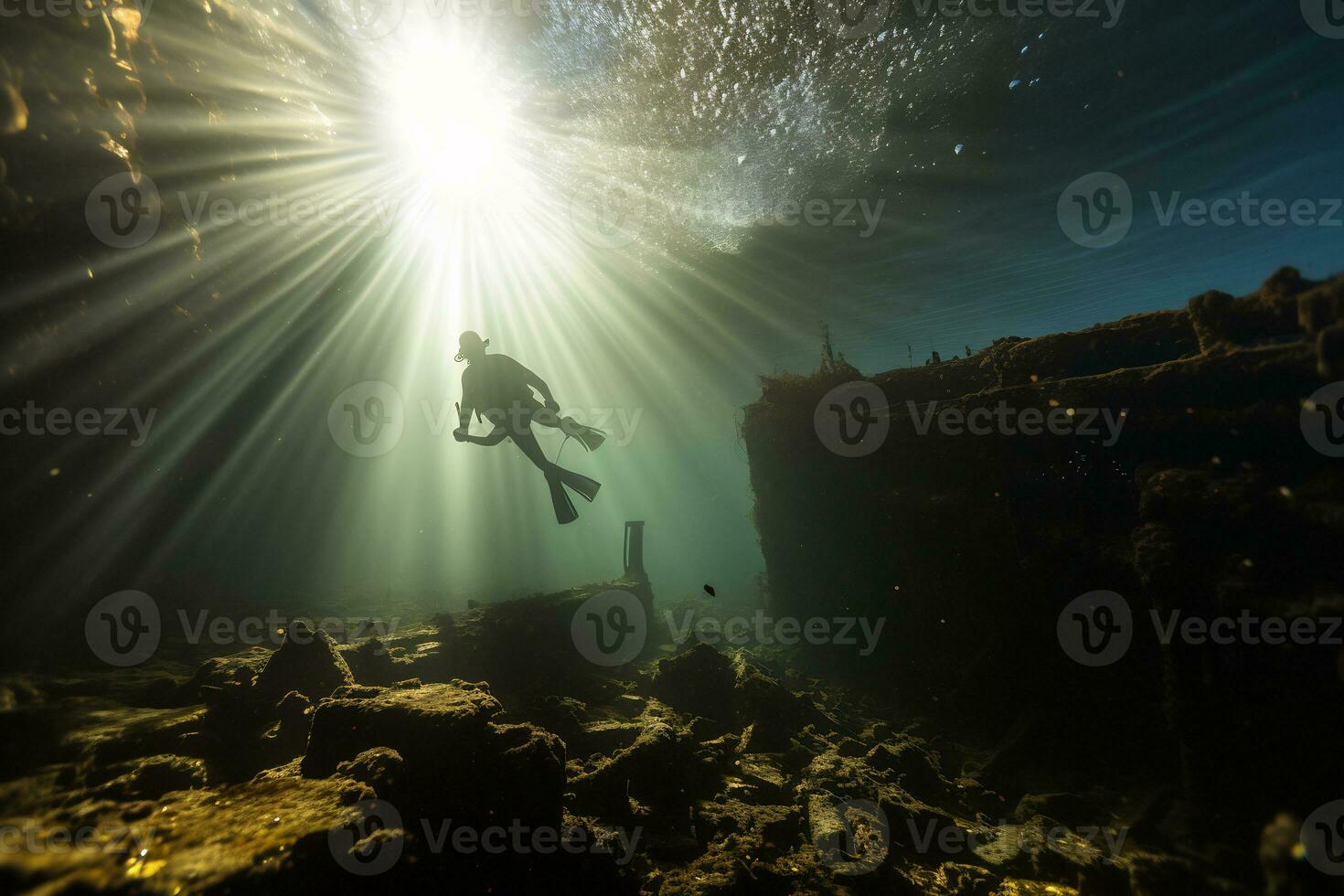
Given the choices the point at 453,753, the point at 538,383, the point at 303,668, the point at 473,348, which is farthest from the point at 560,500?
the point at 453,753

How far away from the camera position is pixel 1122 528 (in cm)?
452

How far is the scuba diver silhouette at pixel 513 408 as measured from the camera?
24.1 feet

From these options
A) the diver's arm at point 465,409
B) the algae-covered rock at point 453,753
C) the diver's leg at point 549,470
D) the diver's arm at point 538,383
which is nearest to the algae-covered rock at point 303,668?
the algae-covered rock at point 453,753

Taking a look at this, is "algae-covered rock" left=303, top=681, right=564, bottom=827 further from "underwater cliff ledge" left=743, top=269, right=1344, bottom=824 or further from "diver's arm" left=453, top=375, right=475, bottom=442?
"underwater cliff ledge" left=743, top=269, right=1344, bottom=824

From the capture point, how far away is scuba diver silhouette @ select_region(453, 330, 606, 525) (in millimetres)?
7352

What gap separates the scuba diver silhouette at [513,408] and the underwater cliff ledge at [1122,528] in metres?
4.81

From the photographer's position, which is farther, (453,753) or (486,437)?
(486,437)

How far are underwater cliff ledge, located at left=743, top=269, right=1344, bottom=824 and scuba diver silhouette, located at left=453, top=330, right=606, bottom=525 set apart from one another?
4810mm

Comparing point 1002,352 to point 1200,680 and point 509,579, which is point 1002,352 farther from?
point 509,579

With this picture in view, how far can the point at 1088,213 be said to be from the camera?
1049 cm

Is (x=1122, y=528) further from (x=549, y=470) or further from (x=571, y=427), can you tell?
(x=549, y=470)

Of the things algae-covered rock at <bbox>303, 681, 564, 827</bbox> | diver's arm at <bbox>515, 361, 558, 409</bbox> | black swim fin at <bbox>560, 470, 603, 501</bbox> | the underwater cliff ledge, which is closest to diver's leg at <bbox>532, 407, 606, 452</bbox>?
diver's arm at <bbox>515, 361, 558, 409</bbox>

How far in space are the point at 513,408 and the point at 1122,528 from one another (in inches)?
322

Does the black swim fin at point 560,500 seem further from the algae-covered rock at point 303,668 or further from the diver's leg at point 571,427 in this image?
the algae-covered rock at point 303,668
